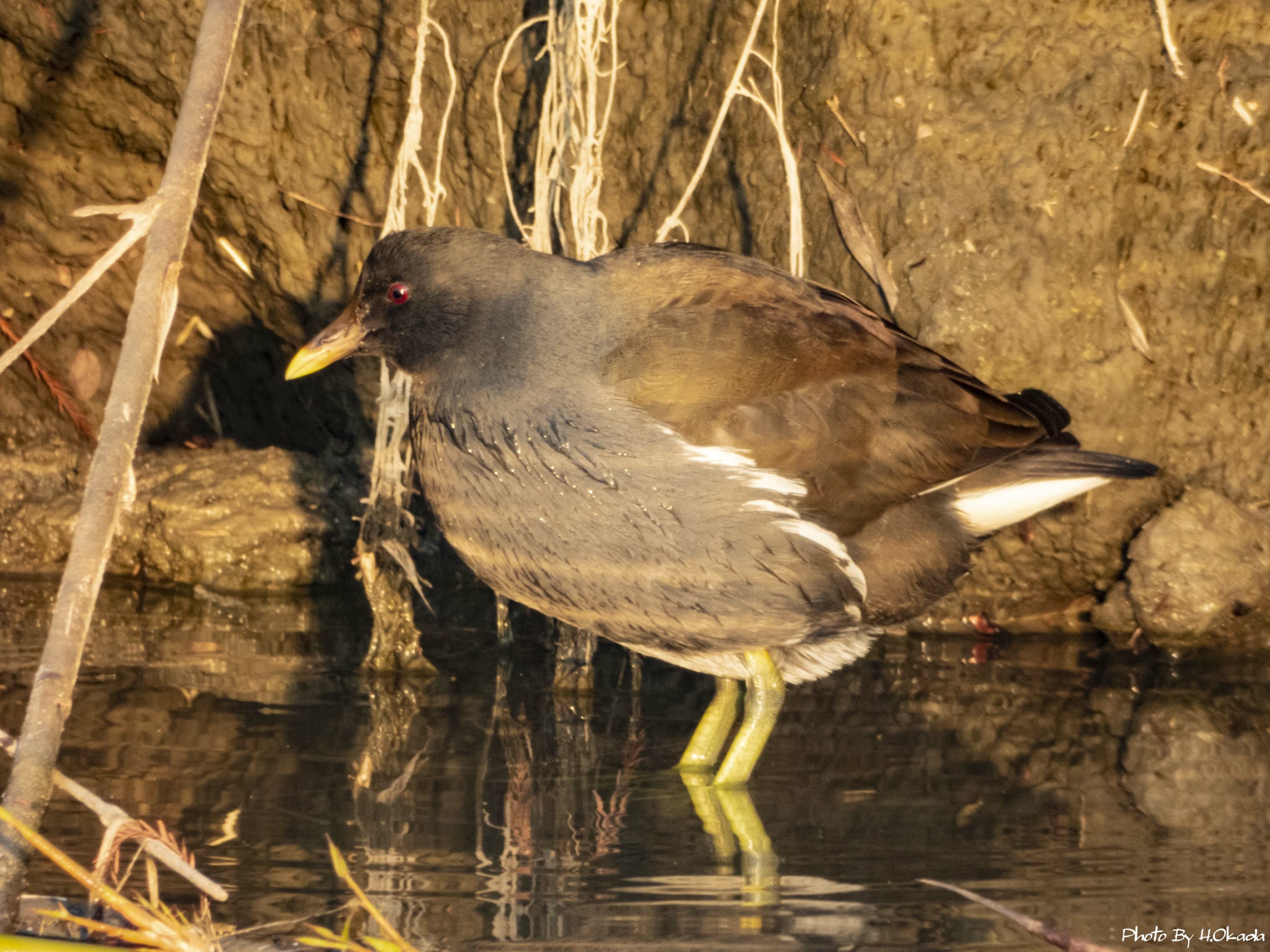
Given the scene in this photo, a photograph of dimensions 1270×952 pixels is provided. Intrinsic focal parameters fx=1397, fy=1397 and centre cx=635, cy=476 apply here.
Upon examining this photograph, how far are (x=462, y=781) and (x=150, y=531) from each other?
2315mm

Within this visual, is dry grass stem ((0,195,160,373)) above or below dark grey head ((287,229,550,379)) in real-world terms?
below

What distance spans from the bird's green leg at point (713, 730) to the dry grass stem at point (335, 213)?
6.79ft

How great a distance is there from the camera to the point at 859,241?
165 inches

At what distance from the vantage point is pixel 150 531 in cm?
510

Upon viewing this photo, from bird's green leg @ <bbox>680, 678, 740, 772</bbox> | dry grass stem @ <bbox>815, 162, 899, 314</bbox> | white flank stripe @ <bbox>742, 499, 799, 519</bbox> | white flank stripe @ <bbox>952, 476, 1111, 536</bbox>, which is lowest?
bird's green leg @ <bbox>680, 678, 740, 772</bbox>

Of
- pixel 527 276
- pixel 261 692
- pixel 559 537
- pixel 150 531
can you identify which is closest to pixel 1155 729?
pixel 559 537

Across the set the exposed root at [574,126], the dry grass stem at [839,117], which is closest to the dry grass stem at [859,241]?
the dry grass stem at [839,117]

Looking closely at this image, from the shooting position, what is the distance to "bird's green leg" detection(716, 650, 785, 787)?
3324mm

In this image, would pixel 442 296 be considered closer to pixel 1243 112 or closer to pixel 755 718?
pixel 755 718

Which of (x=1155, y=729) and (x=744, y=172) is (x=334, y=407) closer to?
(x=744, y=172)

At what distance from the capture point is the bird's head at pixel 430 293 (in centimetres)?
337

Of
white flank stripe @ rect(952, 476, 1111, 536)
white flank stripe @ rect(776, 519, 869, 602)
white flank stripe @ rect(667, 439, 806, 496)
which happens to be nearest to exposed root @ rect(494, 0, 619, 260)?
white flank stripe @ rect(667, 439, 806, 496)

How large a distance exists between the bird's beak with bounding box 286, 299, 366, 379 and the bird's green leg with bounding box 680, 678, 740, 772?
4.31ft

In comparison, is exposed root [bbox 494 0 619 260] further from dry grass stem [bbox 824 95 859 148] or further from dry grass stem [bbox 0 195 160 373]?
dry grass stem [bbox 0 195 160 373]
